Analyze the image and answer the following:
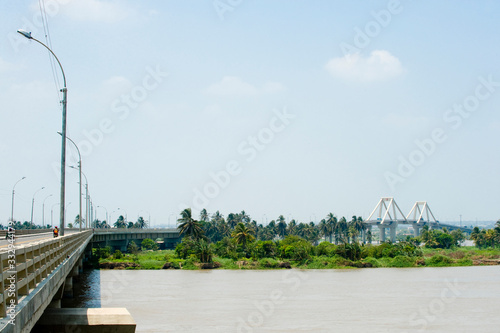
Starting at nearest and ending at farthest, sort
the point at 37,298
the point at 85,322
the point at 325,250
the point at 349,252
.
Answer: the point at 37,298
the point at 85,322
the point at 349,252
the point at 325,250

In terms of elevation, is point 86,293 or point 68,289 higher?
point 68,289

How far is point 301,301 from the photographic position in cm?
4762

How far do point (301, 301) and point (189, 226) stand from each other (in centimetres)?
6415

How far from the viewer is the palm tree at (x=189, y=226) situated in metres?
109

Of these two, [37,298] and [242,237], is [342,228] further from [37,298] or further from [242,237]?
[37,298]

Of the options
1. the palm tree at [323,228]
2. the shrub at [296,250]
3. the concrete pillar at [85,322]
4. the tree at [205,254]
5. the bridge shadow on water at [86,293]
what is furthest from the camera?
the palm tree at [323,228]

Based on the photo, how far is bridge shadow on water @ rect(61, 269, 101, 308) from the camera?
1740 inches

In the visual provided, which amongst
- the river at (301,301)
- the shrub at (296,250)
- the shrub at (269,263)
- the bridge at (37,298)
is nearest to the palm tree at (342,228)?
the shrub at (296,250)

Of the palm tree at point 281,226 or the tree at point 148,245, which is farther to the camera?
the palm tree at point 281,226

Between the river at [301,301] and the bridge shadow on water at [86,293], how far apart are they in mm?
101

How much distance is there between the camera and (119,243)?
126 meters

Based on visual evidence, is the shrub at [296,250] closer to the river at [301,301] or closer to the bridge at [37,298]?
the river at [301,301]

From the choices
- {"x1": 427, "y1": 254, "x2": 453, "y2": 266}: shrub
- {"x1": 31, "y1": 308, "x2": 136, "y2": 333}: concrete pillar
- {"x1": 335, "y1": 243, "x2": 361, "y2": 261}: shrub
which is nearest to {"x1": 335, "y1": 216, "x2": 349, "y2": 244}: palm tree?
{"x1": 427, "y1": 254, "x2": 453, "y2": 266}: shrub

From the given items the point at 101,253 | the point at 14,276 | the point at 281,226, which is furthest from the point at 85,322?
the point at 281,226
